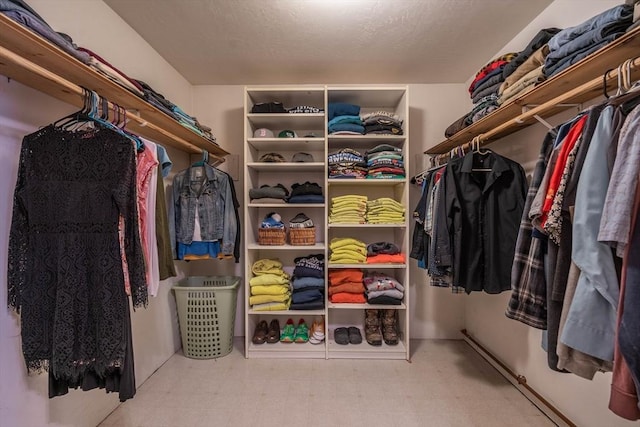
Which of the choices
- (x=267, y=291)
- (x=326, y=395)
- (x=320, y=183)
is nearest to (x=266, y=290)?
(x=267, y=291)

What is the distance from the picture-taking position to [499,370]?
184 centimetres

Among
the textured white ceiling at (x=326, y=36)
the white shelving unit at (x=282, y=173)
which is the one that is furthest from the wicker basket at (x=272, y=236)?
the textured white ceiling at (x=326, y=36)

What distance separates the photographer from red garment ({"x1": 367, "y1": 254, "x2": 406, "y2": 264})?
6.66 feet

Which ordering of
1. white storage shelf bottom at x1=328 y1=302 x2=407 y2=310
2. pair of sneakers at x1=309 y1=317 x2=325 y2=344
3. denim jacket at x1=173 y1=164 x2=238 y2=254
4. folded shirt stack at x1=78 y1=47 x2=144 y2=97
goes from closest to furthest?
1. folded shirt stack at x1=78 y1=47 x2=144 y2=97
2. denim jacket at x1=173 y1=164 x2=238 y2=254
3. white storage shelf bottom at x1=328 y1=302 x2=407 y2=310
4. pair of sneakers at x1=309 y1=317 x2=325 y2=344

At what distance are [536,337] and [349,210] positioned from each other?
1.38 meters

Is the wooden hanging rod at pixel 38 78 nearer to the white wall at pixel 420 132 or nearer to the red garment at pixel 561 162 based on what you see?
the white wall at pixel 420 132

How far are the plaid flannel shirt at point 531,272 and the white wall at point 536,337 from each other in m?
0.58

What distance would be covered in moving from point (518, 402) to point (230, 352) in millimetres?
1966

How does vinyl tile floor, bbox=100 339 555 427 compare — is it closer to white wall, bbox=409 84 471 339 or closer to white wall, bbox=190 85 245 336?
white wall, bbox=409 84 471 339

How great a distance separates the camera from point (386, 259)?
6.68 ft

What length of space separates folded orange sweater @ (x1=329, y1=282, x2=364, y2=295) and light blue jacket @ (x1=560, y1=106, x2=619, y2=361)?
1394 mm

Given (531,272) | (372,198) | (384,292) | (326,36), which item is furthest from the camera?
(372,198)

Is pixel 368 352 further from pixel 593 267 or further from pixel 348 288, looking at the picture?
pixel 593 267

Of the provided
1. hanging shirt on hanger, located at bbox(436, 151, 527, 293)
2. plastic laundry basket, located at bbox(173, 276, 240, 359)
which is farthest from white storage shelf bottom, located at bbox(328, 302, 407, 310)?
plastic laundry basket, located at bbox(173, 276, 240, 359)
